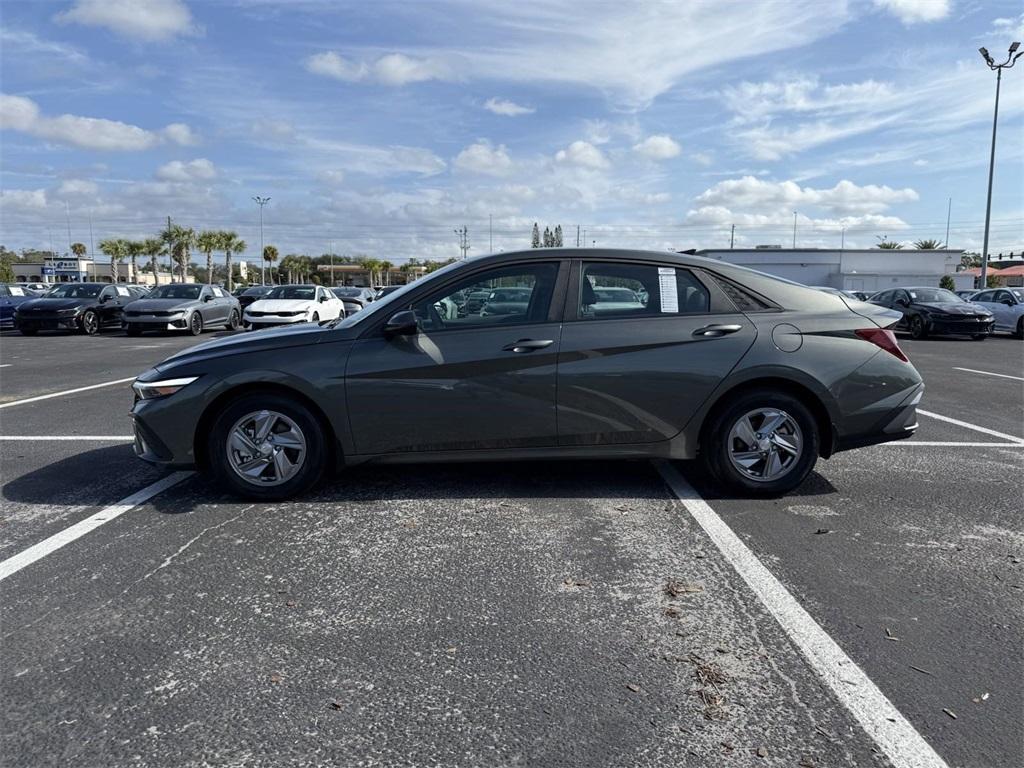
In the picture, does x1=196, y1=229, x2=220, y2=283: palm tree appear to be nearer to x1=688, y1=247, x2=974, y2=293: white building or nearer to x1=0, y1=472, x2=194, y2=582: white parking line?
x1=688, y1=247, x2=974, y2=293: white building

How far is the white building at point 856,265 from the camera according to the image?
60.2 metres

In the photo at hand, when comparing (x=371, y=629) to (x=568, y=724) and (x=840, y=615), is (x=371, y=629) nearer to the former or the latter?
(x=568, y=724)

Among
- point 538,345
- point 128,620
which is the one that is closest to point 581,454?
point 538,345

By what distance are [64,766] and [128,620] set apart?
958 millimetres

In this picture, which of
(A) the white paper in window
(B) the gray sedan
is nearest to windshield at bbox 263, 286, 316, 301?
(B) the gray sedan

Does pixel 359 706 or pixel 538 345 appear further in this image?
pixel 538 345

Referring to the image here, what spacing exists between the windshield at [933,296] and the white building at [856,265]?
38.7m

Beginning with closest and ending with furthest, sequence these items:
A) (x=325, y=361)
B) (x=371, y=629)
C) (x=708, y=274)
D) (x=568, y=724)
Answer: (x=568, y=724)
(x=371, y=629)
(x=325, y=361)
(x=708, y=274)

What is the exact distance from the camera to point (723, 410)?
4.68 metres

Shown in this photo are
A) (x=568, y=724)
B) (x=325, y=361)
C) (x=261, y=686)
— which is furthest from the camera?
(x=325, y=361)

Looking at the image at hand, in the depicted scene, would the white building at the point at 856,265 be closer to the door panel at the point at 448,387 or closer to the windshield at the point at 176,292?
the windshield at the point at 176,292

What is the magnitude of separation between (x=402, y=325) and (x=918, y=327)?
2077 centimetres

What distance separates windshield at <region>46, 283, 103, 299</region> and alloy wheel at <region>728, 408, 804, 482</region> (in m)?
22.3

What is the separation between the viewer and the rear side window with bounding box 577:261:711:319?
467cm
